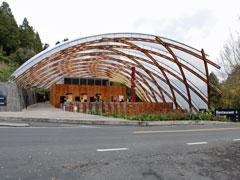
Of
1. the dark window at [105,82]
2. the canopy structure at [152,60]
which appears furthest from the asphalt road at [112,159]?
the dark window at [105,82]

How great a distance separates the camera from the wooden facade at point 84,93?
51625mm

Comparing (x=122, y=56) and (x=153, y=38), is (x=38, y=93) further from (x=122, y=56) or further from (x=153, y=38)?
(x=153, y=38)

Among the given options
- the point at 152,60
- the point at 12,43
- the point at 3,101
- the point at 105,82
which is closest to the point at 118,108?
the point at 3,101

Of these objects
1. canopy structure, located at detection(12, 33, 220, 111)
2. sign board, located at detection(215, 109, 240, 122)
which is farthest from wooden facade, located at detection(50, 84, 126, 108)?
sign board, located at detection(215, 109, 240, 122)

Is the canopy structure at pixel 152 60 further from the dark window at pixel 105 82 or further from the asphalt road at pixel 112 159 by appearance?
the asphalt road at pixel 112 159

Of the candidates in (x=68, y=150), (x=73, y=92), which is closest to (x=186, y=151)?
(x=68, y=150)

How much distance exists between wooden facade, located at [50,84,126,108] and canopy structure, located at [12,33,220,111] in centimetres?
446

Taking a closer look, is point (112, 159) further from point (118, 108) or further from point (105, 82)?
point (105, 82)

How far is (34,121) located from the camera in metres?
18.9

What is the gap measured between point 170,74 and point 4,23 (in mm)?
49033

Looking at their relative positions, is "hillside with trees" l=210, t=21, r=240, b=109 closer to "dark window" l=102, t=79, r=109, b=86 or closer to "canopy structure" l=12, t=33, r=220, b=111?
"canopy structure" l=12, t=33, r=220, b=111

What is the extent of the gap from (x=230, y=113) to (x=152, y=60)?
12174 millimetres

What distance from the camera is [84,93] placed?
52.9 metres

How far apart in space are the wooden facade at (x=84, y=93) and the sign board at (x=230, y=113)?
24.1 metres
